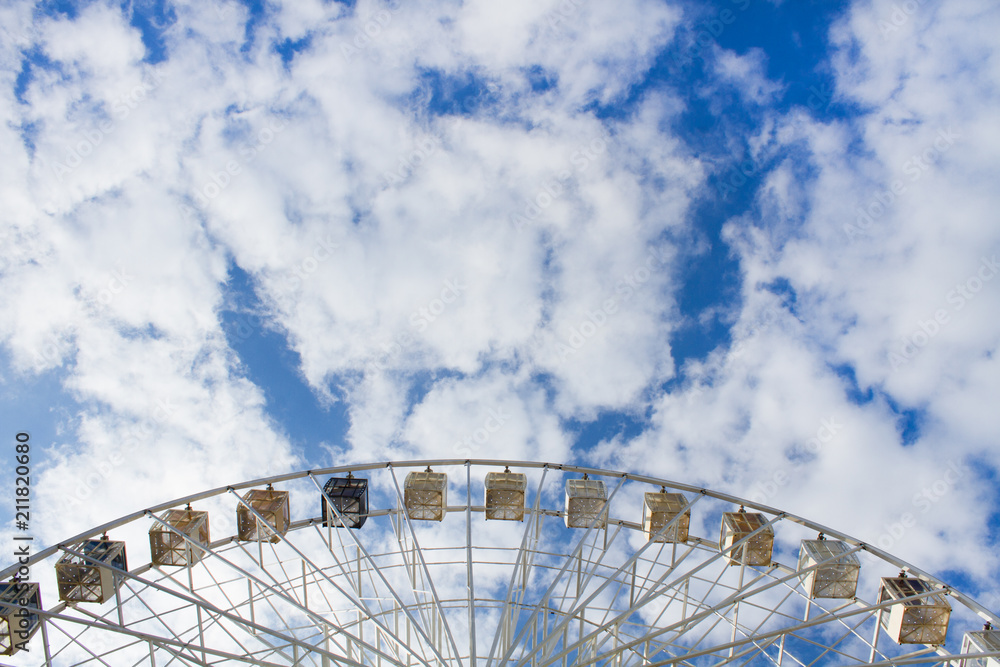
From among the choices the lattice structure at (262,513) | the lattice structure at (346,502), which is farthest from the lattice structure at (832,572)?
the lattice structure at (262,513)

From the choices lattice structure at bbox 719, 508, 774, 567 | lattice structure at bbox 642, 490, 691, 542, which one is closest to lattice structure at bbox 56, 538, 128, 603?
lattice structure at bbox 642, 490, 691, 542

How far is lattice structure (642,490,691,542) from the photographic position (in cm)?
2008

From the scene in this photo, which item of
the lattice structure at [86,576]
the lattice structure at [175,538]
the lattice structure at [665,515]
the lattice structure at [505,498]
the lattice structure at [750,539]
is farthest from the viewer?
the lattice structure at [505,498]

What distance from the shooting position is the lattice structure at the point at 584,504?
68.0ft

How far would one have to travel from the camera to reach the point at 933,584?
54.9ft

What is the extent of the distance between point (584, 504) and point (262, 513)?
12758 millimetres

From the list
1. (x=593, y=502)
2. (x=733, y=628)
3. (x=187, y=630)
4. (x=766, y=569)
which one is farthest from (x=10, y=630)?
(x=766, y=569)

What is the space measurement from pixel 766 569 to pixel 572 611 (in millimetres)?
10440

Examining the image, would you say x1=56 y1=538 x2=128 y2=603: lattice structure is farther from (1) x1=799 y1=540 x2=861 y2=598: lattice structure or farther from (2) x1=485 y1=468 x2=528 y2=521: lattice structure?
(1) x1=799 y1=540 x2=861 y2=598: lattice structure

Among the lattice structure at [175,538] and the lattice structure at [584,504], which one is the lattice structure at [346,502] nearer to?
the lattice structure at [175,538]

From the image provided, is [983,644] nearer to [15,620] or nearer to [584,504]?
[584,504]

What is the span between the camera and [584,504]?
20828mm

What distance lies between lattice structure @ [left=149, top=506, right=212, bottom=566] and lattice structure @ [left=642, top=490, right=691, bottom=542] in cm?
1718

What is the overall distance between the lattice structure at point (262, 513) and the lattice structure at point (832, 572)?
19933mm
